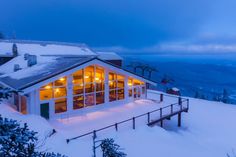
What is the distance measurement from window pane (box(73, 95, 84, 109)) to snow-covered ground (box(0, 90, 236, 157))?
722mm

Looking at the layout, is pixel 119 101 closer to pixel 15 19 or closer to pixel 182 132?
pixel 182 132

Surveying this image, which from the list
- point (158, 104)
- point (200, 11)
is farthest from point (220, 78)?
point (158, 104)

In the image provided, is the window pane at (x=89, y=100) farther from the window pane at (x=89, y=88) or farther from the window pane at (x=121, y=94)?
the window pane at (x=121, y=94)

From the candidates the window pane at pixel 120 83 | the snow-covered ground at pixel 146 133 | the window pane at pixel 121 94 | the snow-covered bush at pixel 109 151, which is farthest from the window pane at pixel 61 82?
the snow-covered bush at pixel 109 151

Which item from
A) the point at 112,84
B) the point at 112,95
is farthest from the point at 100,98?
the point at 112,84

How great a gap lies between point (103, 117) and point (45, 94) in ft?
12.8

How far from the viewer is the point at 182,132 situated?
1469 cm

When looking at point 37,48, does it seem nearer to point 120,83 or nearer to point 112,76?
point 112,76

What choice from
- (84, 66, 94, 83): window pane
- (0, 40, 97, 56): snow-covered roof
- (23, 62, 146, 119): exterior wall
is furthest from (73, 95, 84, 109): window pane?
(0, 40, 97, 56): snow-covered roof

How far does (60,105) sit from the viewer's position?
44.1 feet

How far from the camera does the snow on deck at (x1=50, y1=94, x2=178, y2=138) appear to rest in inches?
468

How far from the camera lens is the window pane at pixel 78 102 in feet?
46.2

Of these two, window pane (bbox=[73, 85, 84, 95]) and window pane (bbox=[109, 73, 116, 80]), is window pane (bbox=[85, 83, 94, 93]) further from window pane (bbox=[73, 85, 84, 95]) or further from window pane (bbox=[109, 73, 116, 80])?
window pane (bbox=[109, 73, 116, 80])

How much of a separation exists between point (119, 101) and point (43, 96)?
6.13 m
